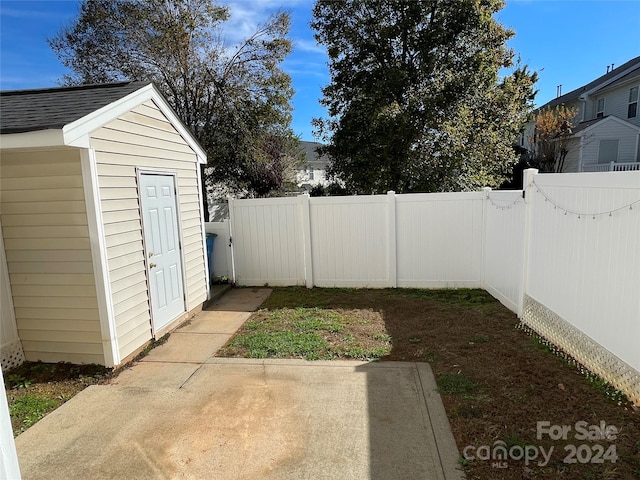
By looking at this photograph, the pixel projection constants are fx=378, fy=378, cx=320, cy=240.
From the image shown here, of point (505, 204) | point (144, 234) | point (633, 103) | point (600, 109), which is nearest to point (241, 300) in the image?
point (144, 234)

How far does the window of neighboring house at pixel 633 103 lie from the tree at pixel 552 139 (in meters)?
2.44

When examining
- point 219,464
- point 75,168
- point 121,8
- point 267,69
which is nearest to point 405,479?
point 219,464

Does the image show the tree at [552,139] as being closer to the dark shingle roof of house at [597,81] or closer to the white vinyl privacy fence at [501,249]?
the dark shingle roof of house at [597,81]

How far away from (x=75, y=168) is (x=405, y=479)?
4.00m

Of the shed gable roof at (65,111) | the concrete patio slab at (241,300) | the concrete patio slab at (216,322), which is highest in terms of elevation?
the shed gable roof at (65,111)

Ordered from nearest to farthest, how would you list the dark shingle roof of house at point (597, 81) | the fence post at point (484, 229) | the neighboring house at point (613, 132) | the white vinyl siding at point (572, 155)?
the fence post at point (484, 229)
the neighboring house at point (613, 132)
the white vinyl siding at point (572, 155)
the dark shingle roof of house at point (597, 81)

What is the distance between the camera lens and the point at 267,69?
12.0 metres

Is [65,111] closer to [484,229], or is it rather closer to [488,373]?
[488,373]

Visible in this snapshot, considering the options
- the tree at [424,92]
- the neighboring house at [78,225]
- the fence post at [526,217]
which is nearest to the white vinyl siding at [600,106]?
the tree at [424,92]

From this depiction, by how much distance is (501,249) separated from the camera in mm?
5914

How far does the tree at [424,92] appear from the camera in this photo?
11.0 metres

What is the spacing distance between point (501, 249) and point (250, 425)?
4.63 metres

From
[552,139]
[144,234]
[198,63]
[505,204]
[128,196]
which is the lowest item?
[144,234]

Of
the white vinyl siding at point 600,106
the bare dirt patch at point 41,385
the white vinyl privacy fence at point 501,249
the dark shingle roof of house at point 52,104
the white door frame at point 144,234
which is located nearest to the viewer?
the white vinyl privacy fence at point 501,249
